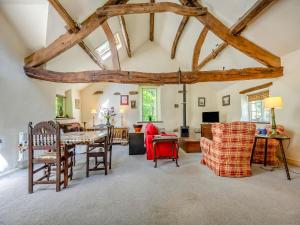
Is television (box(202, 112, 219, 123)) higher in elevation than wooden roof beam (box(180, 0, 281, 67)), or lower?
lower

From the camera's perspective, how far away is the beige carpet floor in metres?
1.85

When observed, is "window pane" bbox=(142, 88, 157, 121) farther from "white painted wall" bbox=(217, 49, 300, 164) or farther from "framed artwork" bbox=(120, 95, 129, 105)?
"white painted wall" bbox=(217, 49, 300, 164)

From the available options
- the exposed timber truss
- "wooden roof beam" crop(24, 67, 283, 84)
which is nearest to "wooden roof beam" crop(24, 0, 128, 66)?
the exposed timber truss

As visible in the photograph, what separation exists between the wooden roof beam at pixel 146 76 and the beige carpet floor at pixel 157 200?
2.26 m

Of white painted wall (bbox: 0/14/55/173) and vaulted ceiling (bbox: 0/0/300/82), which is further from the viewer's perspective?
white painted wall (bbox: 0/14/55/173)

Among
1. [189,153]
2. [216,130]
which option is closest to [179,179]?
[216,130]

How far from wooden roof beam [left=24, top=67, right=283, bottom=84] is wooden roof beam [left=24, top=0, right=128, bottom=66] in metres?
0.24

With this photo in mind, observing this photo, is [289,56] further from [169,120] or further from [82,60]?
[82,60]

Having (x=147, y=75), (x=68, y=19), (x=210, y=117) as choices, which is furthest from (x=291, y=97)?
(x=68, y=19)

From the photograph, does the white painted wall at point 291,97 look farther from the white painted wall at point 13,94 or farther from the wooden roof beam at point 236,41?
the white painted wall at point 13,94

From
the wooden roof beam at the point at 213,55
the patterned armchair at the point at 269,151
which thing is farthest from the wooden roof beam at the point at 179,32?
the patterned armchair at the point at 269,151

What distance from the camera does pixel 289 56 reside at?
4.04 meters

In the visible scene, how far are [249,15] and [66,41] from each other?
3874 mm

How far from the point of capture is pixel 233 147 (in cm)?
303
